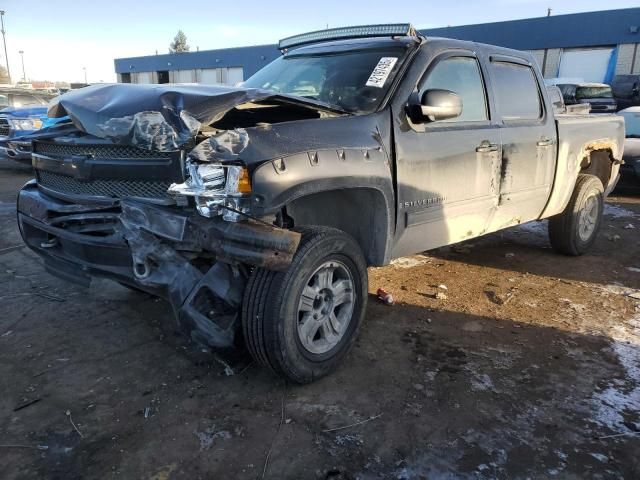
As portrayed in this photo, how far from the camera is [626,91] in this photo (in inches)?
657

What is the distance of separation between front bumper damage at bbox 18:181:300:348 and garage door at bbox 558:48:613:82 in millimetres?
28519

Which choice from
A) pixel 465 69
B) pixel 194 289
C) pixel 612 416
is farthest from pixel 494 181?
pixel 194 289

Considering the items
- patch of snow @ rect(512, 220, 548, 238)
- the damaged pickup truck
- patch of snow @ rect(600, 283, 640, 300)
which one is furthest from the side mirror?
patch of snow @ rect(512, 220, 548, 238)

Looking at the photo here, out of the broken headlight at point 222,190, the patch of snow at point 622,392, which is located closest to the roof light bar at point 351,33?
the broken headlight at point 222,190

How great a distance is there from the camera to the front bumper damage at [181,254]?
8.27 ft

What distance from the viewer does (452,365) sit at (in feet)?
10.8

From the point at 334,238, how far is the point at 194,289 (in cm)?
81

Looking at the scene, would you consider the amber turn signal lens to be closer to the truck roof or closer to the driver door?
the driver door

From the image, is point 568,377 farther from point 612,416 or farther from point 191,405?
point 191,405

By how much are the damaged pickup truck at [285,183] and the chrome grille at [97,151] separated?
0.04 feet

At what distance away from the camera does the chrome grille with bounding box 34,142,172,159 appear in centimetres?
284

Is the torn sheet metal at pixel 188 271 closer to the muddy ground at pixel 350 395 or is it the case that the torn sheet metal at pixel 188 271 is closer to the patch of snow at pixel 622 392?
the muddy ground at pixel 350 395

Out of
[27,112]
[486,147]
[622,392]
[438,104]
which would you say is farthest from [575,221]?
[27,112]

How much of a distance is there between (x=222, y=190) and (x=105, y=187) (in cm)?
97
